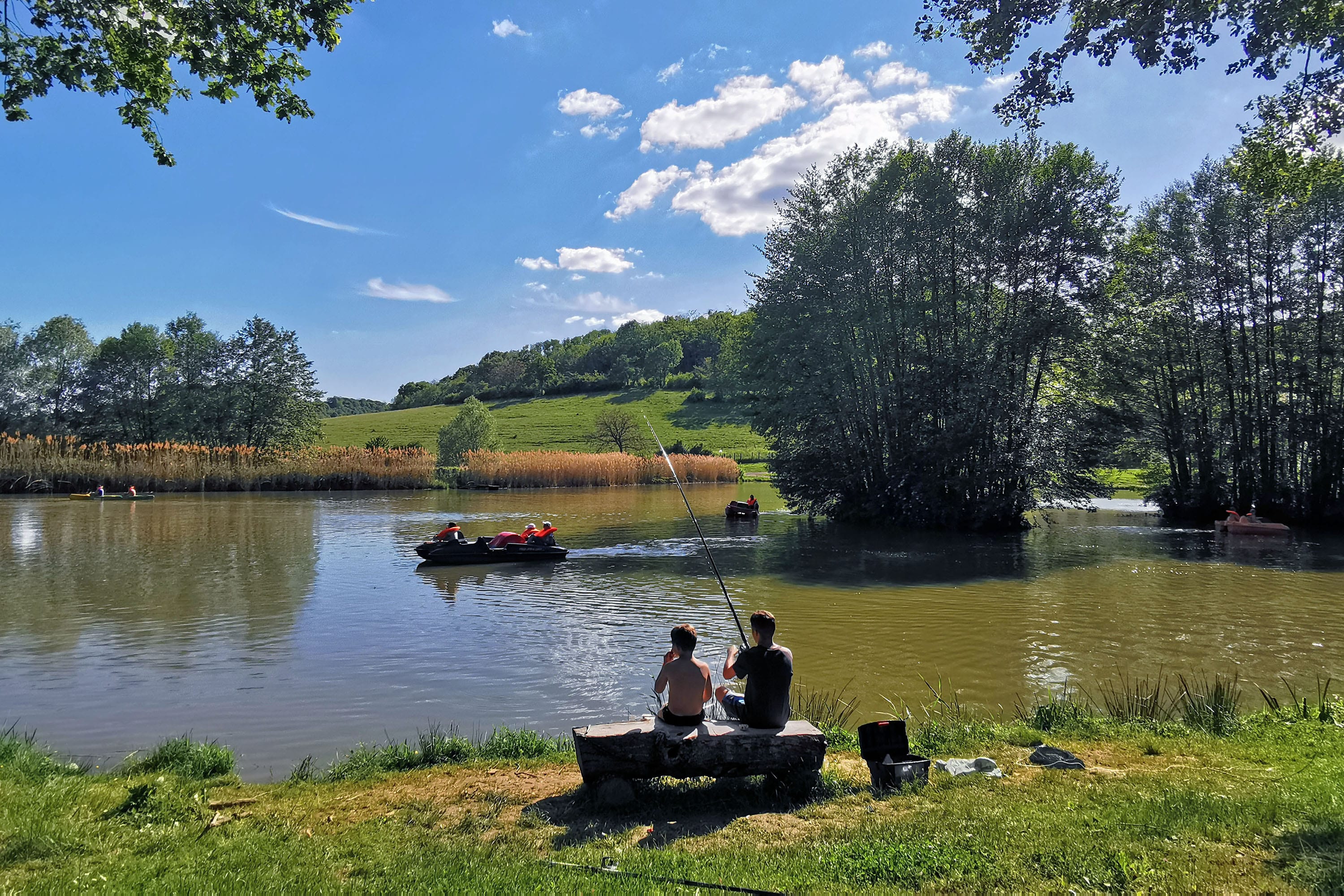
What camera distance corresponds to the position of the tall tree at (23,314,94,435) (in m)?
67.2

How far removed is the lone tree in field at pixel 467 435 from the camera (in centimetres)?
5941

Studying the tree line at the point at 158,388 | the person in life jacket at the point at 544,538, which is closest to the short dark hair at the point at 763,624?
the person in life jacket at the point at 544,538

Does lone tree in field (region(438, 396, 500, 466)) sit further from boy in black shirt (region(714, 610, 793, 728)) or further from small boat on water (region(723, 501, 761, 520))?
boy in black shirt (region(714, 610, 793, 728))

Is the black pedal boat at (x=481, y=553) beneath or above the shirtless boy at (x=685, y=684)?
beneath

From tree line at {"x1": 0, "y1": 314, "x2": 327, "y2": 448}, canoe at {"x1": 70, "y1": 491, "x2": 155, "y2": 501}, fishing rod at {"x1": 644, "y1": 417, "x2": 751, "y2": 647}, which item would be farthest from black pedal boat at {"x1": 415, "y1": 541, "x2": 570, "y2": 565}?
tree line at {"x1": 0, "y1": 314, "x2": 327, "y2": 448}

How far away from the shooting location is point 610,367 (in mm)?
A: 132250

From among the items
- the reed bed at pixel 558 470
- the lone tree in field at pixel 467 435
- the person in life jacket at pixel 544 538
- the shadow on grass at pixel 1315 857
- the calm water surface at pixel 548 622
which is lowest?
the calm water surface at pixel 548 622

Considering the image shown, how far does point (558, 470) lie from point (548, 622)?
3896 centimetres

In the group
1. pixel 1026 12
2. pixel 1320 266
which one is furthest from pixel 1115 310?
pixel 1026 12

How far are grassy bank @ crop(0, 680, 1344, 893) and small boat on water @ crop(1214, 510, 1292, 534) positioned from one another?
2178 cm

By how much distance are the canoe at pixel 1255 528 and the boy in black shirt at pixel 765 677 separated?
2575 cm

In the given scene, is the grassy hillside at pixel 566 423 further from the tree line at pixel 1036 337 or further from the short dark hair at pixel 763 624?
the short dark hair at pixel 763 624

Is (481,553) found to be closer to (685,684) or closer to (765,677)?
(685,684)

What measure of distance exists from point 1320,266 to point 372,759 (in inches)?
1282
